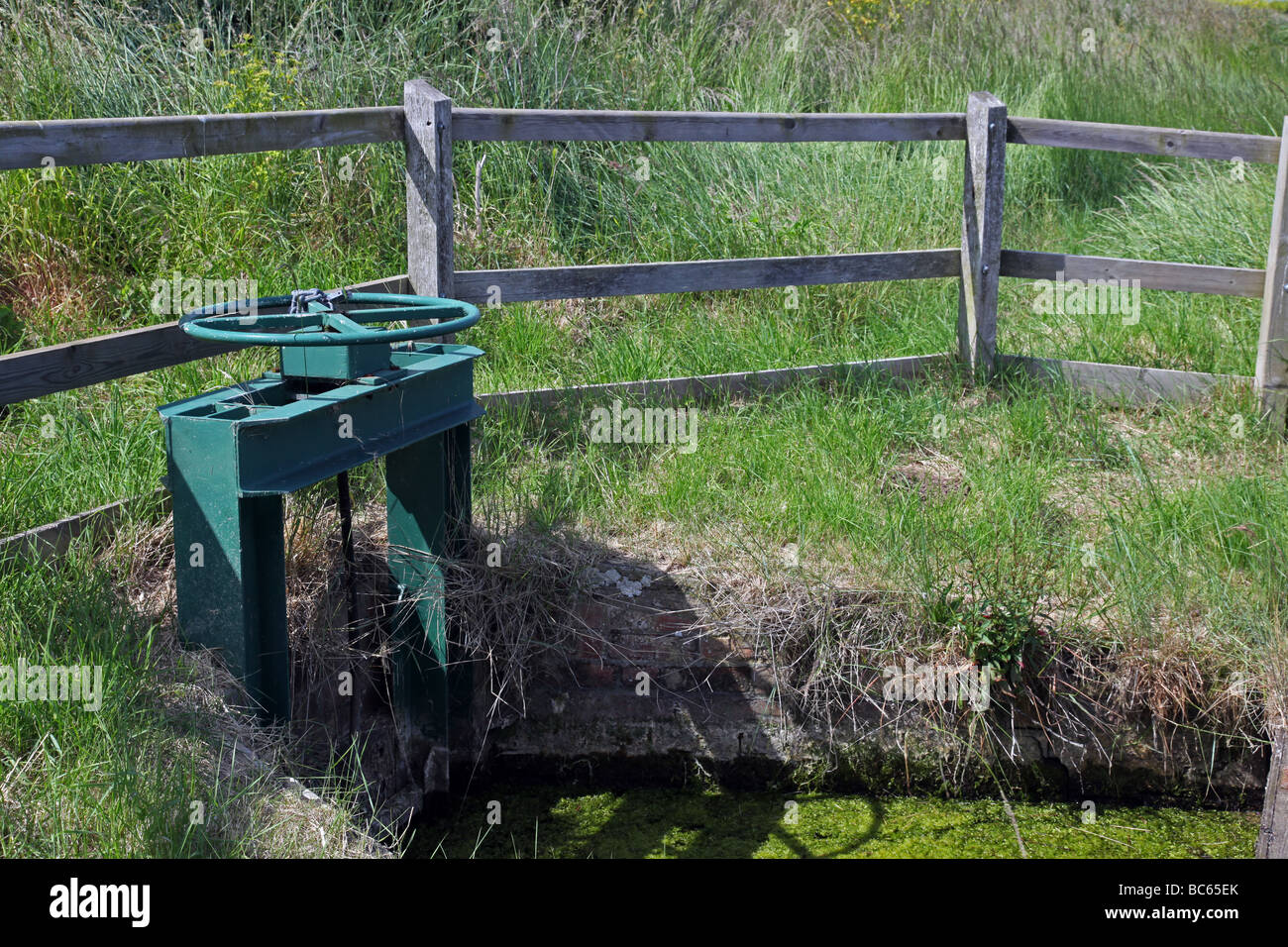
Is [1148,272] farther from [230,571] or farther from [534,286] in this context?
[230,571]

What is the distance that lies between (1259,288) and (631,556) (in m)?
3.34

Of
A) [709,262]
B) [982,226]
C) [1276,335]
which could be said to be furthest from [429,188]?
[1276,335]

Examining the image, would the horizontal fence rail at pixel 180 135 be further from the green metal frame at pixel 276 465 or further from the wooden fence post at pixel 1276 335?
the wooden fence post at pixel 1276 335

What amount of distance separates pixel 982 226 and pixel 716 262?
140cm

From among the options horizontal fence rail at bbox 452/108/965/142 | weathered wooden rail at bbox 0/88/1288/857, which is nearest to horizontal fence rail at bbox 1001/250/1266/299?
weathered wooden rail at bbox 0/88/1288/857

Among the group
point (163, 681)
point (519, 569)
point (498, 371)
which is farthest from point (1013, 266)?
point (163, 681)

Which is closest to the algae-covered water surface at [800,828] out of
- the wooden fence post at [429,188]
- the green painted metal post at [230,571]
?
the green painted metal post at [230,571]

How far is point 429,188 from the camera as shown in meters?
4.75

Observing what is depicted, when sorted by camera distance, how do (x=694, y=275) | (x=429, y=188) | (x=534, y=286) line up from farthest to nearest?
(x=694, y=275), (x=534, y=286), (x=429, y=188)

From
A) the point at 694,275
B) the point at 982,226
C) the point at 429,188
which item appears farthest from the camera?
the point at 982,226

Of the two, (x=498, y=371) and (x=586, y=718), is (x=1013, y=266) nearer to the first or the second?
(x=498, y=371)

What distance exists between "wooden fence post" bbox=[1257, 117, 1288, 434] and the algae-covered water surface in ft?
7.35

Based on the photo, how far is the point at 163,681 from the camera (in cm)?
325

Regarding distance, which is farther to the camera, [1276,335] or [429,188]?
[1276,335]
